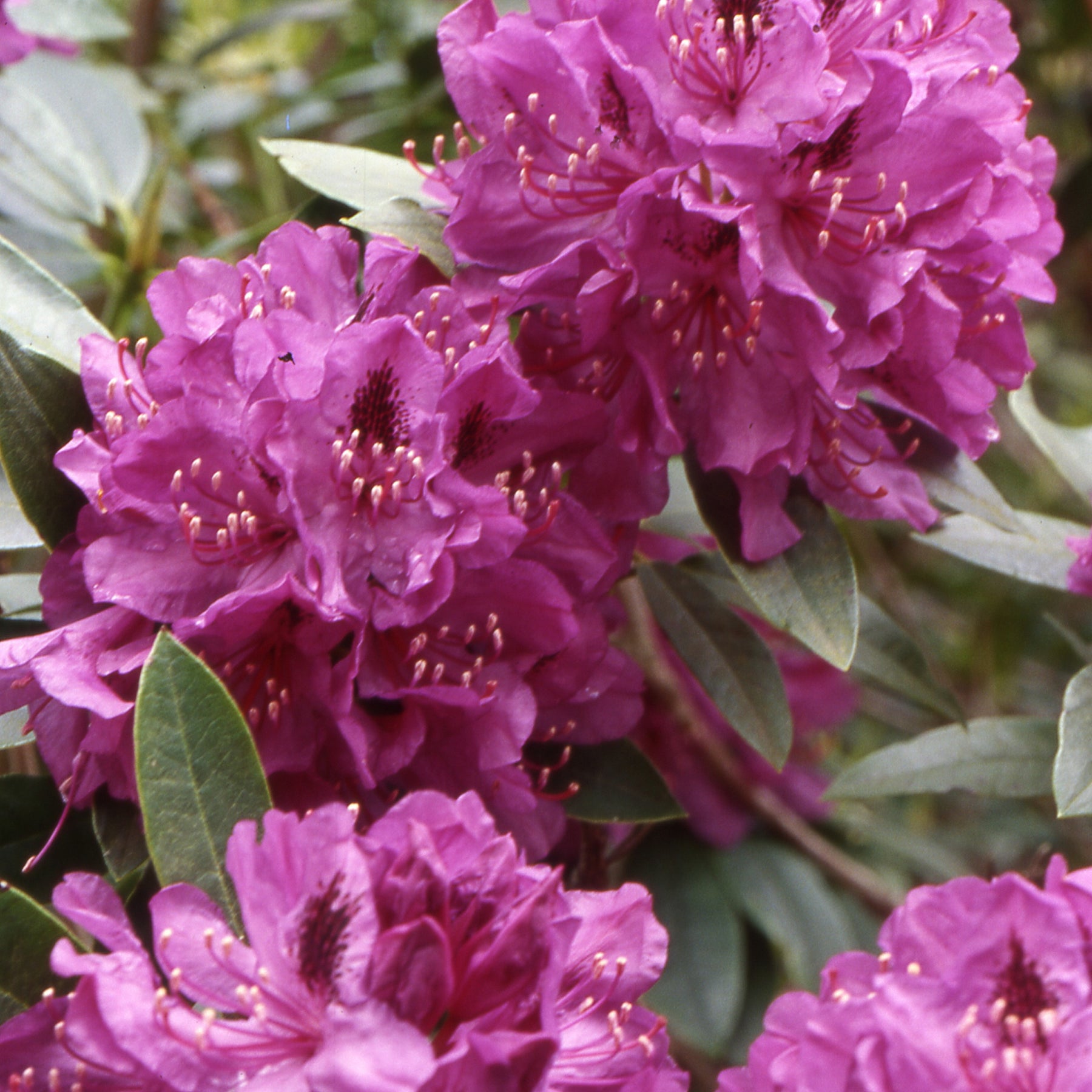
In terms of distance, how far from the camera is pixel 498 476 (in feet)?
2.81

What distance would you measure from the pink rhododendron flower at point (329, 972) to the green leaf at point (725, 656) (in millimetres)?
320

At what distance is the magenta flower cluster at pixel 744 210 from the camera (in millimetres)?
828

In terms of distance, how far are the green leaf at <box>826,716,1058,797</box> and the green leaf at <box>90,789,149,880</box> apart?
0.60 m

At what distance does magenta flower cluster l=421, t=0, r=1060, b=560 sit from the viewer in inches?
32.6

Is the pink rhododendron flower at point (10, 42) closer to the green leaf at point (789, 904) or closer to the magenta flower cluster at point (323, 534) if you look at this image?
the magenta flower cluster at point (323, 534)

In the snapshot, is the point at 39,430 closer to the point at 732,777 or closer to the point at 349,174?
the point at 349,174

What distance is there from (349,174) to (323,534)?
1.30 feet

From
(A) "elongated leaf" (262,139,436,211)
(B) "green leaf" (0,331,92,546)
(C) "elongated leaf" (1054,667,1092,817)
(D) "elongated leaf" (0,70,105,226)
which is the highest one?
(D) "elongated leaf" (0,70,105,226)

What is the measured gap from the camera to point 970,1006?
0.66 meters

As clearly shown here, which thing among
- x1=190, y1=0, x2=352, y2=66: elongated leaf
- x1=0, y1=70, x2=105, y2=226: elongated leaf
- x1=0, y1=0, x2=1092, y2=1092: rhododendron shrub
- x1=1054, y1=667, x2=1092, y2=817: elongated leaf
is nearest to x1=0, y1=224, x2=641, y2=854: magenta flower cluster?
x1=0, y1=0, x2=1092, y2=1092: rhododendron shrub

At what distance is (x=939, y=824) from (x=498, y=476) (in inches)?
79.9

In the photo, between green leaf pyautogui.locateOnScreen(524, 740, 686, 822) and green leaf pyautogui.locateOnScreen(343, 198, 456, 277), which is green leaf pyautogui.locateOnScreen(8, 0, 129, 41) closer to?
green leaf pyautogui.locateOnScreen(343, 198, 456, 277)

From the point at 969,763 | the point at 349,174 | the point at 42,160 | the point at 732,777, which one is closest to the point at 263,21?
the point at 42,160

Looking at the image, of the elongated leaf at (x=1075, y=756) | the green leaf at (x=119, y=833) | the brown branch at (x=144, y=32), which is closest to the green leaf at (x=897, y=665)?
the elongated leaf at (x=1075, y=756)
